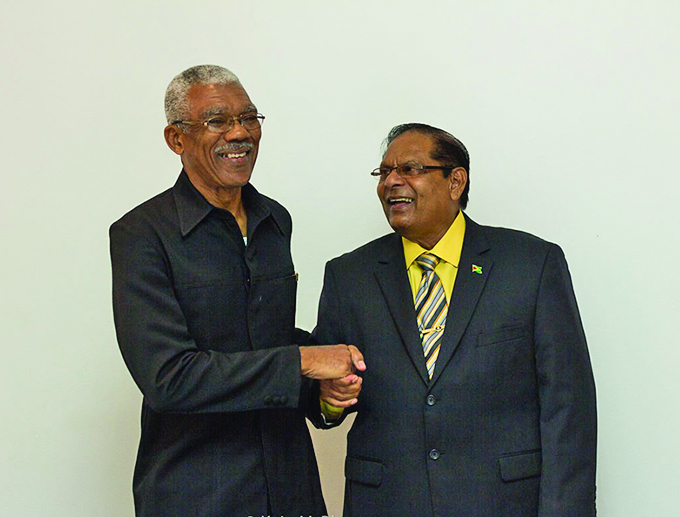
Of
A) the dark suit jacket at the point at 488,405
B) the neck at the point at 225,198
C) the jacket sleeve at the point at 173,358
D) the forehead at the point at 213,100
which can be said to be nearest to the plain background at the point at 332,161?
the dark suit jacket at the point at 488,405

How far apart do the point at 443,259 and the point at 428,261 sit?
0.04m

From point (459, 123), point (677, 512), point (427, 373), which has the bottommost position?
point (677, 512)

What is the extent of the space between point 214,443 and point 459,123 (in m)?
1.49

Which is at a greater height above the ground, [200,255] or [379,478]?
[200,255]

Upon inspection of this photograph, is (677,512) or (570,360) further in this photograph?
(677,512)

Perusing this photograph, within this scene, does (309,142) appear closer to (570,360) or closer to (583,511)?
(570,360)

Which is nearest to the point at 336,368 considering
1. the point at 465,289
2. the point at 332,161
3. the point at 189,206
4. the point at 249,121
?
the point at 465,289

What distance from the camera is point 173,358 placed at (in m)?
2.18

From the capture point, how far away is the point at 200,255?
230 centimetres

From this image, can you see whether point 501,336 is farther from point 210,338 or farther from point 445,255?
point 210,338

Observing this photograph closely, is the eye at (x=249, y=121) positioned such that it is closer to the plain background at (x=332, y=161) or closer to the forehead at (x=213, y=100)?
the forehead at (x=213, y=100)

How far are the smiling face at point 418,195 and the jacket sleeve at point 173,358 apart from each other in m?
0.55

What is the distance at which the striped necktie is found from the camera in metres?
2.47

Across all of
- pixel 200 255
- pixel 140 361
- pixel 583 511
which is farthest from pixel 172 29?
pixel 583 511
